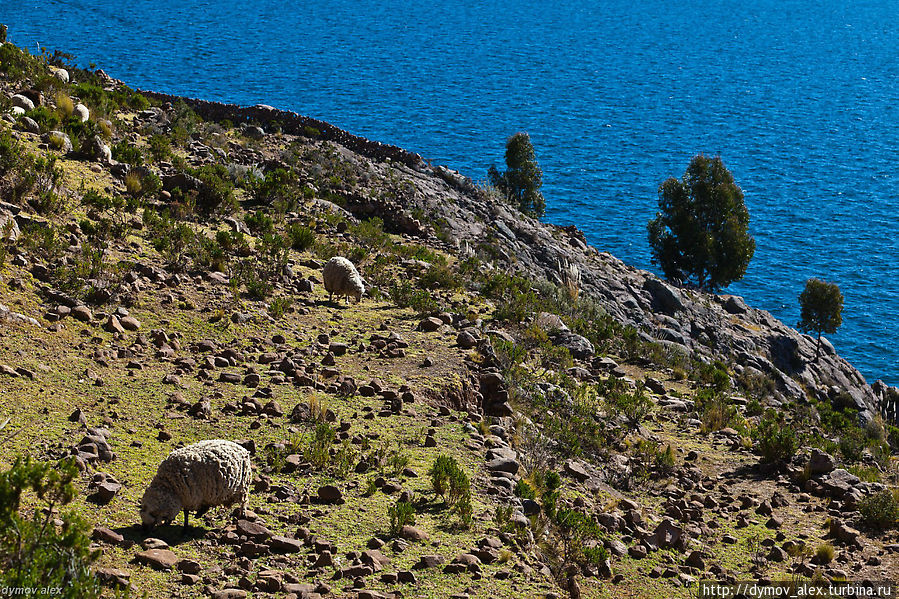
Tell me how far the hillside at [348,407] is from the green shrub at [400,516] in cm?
5

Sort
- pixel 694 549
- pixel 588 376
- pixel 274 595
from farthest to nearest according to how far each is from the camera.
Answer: pixel 588 376, pixel 694 549, pixel 274 595

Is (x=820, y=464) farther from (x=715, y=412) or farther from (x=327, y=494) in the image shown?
(x=327, y=494)

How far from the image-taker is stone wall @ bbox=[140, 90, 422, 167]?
1266 inches

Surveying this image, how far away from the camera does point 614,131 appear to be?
98.5m

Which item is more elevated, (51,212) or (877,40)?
(877,40)

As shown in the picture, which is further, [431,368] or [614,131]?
[614,131]

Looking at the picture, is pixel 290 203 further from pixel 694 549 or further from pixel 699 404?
pixel 694 549

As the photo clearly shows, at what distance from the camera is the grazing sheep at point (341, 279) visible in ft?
53.8

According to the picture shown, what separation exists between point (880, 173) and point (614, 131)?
29483 mm

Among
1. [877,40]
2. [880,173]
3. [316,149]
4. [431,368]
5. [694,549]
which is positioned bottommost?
[694,549]

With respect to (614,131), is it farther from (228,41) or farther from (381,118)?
(228,41)

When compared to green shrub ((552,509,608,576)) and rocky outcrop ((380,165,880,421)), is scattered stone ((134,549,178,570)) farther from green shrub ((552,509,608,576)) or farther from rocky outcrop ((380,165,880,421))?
rocky outcrop ((380,165,880,421))

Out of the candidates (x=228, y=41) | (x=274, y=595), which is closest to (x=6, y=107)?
(x=274, y=595)

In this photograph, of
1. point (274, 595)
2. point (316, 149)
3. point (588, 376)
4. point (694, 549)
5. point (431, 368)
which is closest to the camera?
point (274, 595)
